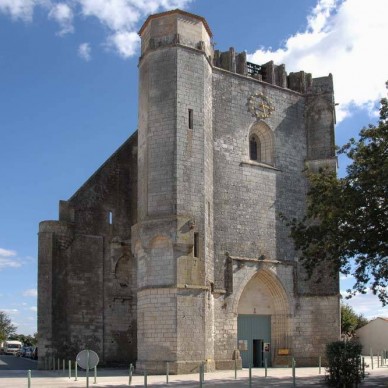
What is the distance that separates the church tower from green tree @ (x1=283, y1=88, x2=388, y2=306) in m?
5.12

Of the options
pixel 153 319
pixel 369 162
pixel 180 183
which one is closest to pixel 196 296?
pixel 153 319

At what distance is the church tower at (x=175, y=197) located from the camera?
75.5 ft

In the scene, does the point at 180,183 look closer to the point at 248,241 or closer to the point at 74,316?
the point at 248,241

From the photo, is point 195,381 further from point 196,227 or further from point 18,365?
point 18,365

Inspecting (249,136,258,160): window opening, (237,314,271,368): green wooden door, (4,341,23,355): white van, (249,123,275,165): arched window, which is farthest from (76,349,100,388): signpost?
(4,341,23,355): white van

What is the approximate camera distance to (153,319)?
23.1 m

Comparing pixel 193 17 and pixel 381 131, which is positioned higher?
pixel 193 17

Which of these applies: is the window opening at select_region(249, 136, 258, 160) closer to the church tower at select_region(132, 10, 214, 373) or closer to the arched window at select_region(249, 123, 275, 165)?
the arched window at select_region(249, 123, 275, 165)

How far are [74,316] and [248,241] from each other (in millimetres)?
8012

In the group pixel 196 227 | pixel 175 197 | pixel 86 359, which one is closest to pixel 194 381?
pixel 86 359

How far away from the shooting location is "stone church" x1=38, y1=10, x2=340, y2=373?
23562 mm

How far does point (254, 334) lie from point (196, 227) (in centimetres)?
635

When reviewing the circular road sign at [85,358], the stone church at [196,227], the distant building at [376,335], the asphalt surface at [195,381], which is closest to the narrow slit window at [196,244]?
the stone church at [196,227]

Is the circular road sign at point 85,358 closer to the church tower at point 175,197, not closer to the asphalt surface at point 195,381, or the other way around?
the asphalt surface at point 195,381
